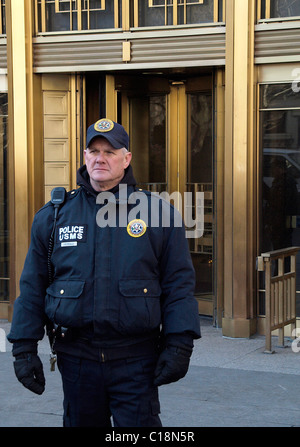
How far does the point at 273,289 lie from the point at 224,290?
3.19 feet

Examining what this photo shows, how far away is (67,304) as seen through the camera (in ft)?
12.0

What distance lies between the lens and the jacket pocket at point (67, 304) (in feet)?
11.9

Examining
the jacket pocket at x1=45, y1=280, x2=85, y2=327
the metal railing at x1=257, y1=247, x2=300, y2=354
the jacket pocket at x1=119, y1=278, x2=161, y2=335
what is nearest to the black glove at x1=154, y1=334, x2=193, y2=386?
the jacket pocket at x1=119, y1=278, x2=161, y2=335

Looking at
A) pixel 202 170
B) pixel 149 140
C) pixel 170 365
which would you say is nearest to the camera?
pixel 170 365

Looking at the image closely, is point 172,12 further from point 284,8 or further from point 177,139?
point 177,139

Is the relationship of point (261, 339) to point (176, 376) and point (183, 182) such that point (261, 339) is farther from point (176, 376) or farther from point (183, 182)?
point (176, 376)

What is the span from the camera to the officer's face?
3.76 meters

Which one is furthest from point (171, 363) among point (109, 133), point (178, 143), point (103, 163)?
point (178, 143)

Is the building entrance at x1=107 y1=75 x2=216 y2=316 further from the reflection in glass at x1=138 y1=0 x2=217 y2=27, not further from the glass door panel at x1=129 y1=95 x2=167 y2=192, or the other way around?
the reflection in glass at x1=138 y1=0 x2=217 y2=27

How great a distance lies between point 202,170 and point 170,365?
6087mm

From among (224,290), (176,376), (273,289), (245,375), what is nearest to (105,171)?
(176,376)

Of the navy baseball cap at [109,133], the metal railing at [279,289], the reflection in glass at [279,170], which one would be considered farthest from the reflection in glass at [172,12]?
the navy baseball cap at [109,133]

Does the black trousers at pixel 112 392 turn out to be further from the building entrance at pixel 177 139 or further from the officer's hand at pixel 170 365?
the building entrance at pixel 177 139

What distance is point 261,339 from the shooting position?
27.8ft
